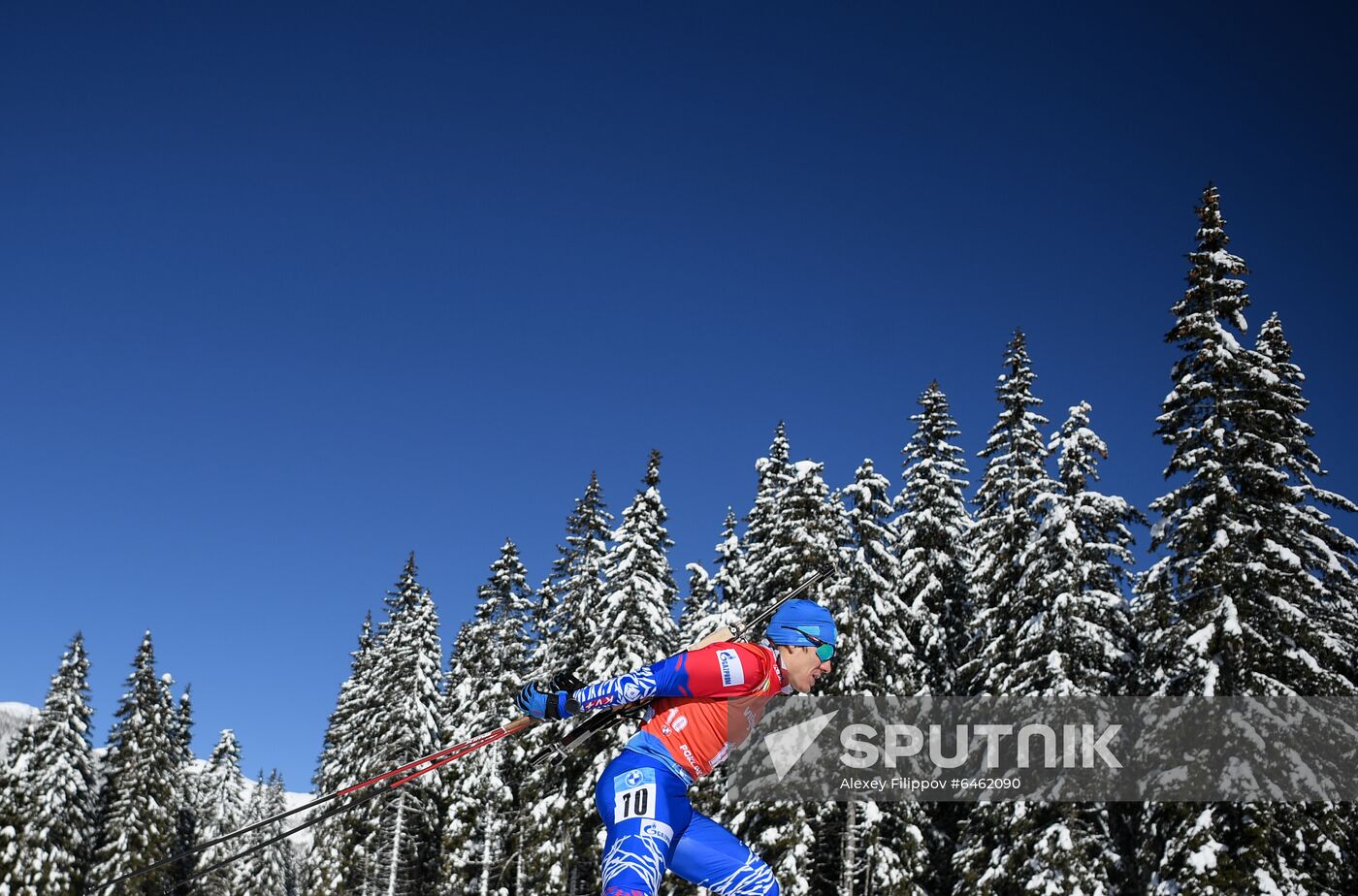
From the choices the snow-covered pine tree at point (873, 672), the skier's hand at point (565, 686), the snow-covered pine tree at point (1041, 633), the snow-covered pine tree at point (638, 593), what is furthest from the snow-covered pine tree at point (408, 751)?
the skier's hand at point (565, 686)

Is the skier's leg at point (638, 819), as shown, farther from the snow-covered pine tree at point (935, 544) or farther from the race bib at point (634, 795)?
the snow-covered pine tree at point (935, 544)

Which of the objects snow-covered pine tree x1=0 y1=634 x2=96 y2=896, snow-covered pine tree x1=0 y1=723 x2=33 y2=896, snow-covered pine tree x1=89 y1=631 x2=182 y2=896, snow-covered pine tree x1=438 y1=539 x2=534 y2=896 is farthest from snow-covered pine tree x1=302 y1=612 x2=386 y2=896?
snow-covered pine tree x1=0 y1=723 x2=33 y2=896

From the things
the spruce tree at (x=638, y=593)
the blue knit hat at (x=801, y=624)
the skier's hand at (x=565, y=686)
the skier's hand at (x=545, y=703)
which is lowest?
the skier's hand at (x=545, y=703)

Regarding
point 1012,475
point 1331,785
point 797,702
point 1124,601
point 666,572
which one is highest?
point 1012,475

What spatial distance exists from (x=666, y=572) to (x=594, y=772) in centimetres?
690

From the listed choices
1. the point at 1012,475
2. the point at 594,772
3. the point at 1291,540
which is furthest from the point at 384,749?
the point at 1291,540

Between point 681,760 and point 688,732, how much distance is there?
163mm

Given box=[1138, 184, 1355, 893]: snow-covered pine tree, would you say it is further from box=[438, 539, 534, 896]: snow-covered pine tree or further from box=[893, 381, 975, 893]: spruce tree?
box=[438, 539, 534, 896]: snow-covered pine tree

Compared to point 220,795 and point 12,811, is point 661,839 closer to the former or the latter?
point 12,811

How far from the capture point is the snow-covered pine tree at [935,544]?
32031 mm

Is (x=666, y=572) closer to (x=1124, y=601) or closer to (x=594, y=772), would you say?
(x=594, y=772)

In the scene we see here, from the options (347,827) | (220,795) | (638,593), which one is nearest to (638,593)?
(638,593)

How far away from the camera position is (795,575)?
28.7 m

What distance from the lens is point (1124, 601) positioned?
89.0ft
